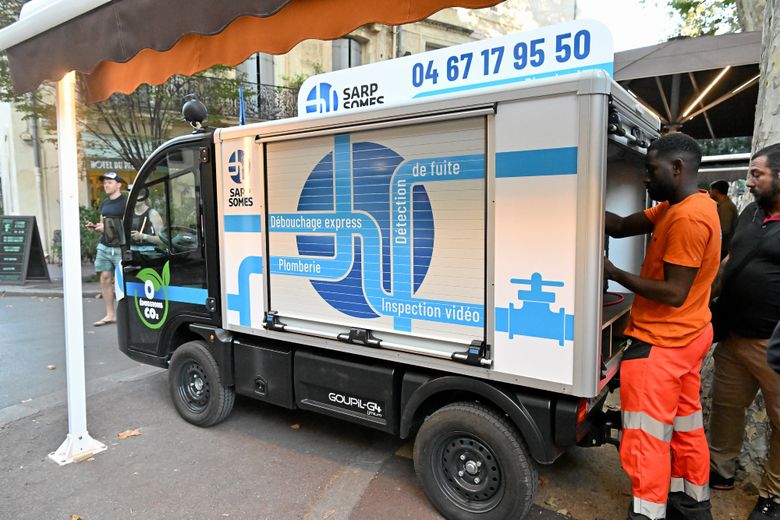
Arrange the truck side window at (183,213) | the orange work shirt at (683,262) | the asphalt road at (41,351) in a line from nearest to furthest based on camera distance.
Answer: the orange work shirt at (683,262) → the truck side window at (183,213) → the asphalt road at (41,351)

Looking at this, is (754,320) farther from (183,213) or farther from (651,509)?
(183,213)

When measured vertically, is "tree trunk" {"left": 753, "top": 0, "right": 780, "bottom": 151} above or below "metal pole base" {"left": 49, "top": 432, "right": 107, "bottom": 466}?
above

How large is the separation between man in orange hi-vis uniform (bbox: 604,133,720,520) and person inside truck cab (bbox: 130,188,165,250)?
11.5 feet

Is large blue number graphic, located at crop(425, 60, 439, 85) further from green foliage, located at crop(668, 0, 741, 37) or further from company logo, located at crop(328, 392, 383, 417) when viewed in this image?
green foliage, located at crop(668, 0, 741, 37)

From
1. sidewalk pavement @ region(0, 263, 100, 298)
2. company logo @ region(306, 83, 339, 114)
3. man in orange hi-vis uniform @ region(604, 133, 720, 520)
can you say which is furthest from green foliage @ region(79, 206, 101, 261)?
man in orange hi-vis uniform @ region(604, 133, 720, 520)

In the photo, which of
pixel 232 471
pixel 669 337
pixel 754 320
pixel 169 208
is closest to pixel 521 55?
pixel 669 337

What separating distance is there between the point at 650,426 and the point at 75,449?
3.89m

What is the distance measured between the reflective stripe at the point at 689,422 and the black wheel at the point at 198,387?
3.17m

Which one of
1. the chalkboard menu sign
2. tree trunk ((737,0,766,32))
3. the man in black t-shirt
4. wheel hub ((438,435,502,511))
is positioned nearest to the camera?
wheel hub ((438,435,502,511))

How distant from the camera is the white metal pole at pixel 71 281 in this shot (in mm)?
3680

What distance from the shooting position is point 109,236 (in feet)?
22.8

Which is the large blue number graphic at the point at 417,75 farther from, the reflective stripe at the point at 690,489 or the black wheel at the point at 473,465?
the reflective stripe at the point at 690,489

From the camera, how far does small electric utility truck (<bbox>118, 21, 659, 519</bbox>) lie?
2504mm

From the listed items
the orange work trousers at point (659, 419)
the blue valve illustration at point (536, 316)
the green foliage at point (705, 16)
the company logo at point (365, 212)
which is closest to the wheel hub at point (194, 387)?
the company logo at point (365, 212)
